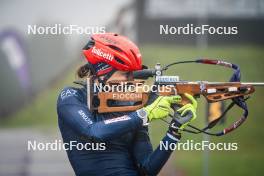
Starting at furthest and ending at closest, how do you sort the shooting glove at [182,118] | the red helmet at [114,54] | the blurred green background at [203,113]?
the blurred green background at [203,113] < the red helmet at [114,54] < the shooting glove at [182,118]

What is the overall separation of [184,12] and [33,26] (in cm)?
78

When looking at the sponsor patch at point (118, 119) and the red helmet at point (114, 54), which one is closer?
the sponsor patch at point (118, 119)

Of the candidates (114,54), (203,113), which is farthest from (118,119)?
(203,113)

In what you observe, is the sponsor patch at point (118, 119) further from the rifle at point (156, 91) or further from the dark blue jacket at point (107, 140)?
the rifle at point (156, 91)

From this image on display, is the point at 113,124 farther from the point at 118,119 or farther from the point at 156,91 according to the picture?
the point at 156,91

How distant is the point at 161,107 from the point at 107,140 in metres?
0.22

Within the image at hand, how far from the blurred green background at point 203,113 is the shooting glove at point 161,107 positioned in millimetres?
842

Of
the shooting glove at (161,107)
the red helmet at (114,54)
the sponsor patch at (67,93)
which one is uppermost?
the red helmet at (114,54)

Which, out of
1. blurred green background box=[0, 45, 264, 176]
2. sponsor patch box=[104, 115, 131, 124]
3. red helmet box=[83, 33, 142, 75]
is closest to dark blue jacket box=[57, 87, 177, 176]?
sponsor patch box=[104, 115, 131, 124]

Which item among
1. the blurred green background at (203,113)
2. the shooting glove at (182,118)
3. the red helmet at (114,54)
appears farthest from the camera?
the blurred green background at (203,113)

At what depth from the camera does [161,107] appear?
2299 millimetres

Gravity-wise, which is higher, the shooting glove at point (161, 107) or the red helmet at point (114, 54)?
the red helmet at point (114, 54)

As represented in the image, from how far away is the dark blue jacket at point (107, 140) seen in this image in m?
2.27

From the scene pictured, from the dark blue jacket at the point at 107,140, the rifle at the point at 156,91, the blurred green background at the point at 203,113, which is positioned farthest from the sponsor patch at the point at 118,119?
the blurred green background at the point at 203,113
